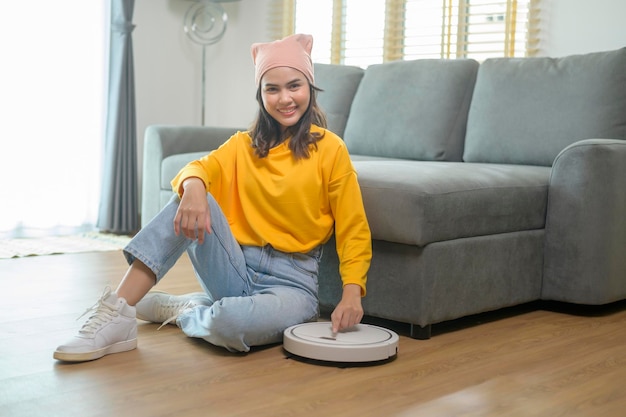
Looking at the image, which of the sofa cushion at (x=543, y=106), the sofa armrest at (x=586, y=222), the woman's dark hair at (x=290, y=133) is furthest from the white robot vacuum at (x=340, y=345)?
the sofa cushion at (x=543, y=106)

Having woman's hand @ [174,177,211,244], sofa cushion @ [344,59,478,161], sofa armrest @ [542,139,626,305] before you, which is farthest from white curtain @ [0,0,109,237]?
sofa armrest @ [542,139,626,305]

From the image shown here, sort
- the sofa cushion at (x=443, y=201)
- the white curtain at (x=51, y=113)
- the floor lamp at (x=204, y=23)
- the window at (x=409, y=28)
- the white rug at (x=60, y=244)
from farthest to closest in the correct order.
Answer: the floor lamp at (x=204, y=23)
the white curtain at (x=51, y=113)
the window at (x=409, y=28)
the white rug at (x=60, y=244)
the sofa cushion at (x=443, y=201)

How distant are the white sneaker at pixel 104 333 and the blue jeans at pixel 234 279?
114 millimetres

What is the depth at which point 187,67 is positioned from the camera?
4.91 m

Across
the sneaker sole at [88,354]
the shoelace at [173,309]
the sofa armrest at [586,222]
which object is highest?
the sofa armrest at [586,222]

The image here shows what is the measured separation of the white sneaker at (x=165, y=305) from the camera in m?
2.22

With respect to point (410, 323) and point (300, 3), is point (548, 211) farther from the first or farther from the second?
point (300, 3)

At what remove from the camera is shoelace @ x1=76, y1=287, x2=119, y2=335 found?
1897 mm

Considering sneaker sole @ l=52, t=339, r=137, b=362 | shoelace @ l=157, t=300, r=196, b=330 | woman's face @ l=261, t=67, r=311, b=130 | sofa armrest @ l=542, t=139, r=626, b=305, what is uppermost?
woman's face @ l=261, t=67, r=311, b=130

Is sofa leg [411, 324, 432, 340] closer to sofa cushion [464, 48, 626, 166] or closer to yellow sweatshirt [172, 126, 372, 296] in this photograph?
yellow sweatshirt [172, 126, 372, 296]

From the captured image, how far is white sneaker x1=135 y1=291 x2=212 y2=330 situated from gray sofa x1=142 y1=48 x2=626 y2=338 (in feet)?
1.27

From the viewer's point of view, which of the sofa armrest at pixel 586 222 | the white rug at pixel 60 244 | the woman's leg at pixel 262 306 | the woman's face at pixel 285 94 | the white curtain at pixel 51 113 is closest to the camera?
the woman's leg at pixel 262 306

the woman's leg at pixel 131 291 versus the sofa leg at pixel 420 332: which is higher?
the woman's leg at pixel 131 291

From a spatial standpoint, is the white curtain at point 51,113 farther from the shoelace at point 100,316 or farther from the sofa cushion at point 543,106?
the shoelace at point 100,316
